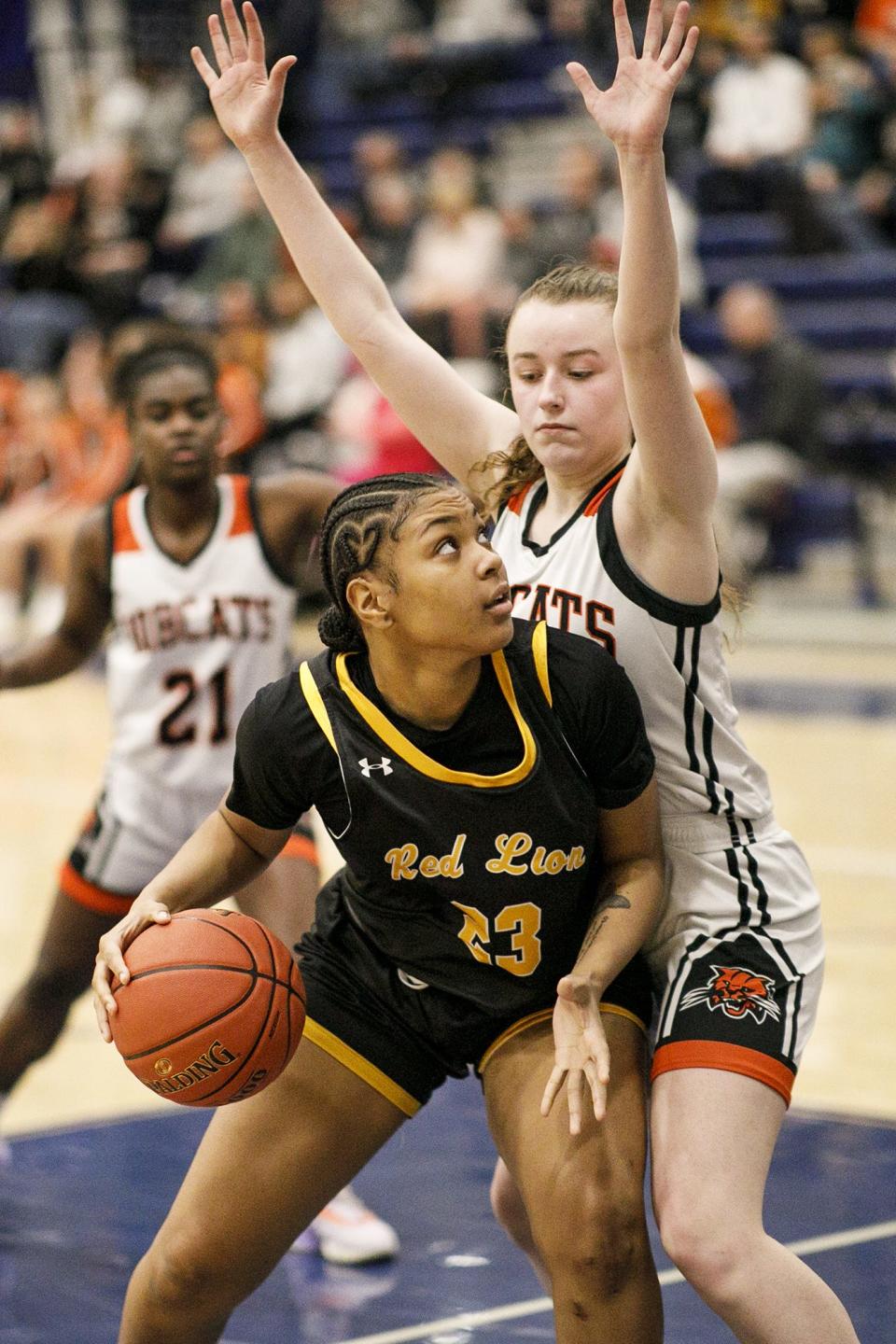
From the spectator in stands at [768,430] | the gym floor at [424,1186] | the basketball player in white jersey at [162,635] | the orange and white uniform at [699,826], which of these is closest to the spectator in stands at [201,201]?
the spectator in stands at [768,430]

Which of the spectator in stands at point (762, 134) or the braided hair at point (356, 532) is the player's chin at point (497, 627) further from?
the spectator in stands at point (762, 134)

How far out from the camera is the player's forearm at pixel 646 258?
296 centimetres

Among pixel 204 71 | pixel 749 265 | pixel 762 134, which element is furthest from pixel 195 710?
pixel 762 134

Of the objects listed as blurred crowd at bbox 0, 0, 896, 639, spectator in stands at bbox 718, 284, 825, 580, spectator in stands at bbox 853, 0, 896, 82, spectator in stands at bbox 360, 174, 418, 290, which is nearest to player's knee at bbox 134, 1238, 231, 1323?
blurred crowd at bbox 0, 0, 896, 639

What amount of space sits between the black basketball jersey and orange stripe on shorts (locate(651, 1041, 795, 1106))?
0.24 meters

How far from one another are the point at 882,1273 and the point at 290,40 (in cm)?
1661

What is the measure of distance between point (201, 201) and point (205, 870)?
15724 mm

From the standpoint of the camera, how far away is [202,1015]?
3.11m

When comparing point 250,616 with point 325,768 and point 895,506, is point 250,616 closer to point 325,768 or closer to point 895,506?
point 325,768

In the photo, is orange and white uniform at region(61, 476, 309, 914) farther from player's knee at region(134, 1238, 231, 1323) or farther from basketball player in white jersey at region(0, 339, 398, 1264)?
player's knee at region(134, 1238, 231, 1323)

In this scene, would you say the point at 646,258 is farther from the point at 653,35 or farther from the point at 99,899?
the point at 99,899

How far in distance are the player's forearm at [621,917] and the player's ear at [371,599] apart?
548 mm

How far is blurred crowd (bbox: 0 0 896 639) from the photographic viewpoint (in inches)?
535

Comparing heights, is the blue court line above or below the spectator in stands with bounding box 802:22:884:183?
below
